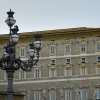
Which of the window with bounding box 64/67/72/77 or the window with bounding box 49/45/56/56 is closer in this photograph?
the window with bounding box 64/67/72/77

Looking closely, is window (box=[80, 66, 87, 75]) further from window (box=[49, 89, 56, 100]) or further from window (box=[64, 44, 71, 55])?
window (box=[49, 89, 56, 100])

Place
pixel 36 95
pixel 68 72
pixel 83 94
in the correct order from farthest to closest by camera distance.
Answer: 1. pixel 36 95
2. pixel 68 72
3. pixel 83 94

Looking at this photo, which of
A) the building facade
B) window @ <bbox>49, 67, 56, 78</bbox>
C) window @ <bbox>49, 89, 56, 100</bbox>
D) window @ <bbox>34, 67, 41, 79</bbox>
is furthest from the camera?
window @ <bbox>34, 67, 41, 79</bbox>

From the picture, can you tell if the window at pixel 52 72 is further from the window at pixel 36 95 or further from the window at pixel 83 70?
the window at pixel 83 70

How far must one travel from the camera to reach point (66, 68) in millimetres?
Result: 39500

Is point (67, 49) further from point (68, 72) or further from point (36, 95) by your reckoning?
point (36, 95)

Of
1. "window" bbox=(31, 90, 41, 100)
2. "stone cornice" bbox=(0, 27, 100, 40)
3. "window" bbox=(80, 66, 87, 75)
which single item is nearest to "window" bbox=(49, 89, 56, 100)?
"window" bbox=(31, 90, 41, 100)

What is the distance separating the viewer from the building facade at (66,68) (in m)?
38.8

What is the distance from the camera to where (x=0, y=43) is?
137ft

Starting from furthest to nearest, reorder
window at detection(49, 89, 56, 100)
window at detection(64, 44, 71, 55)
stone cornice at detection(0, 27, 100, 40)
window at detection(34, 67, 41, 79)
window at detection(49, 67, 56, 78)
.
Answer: window at detection(34, 67, 41, 79)
window at detection(49, 67, 56, 78)
window at detection(49, 89, 56, 100)
window at detection(64, 44, 71, 55)
stone cornice at detection(0, 27, 100, 40)

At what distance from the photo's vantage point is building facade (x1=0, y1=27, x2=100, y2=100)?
127 ft

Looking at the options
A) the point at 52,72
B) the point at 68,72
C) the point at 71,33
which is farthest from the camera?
the point at 52,72

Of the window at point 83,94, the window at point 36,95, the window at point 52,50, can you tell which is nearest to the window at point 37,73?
Answer: the window at point 36,95

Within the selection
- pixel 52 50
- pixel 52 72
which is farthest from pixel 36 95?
pixel 52 50
